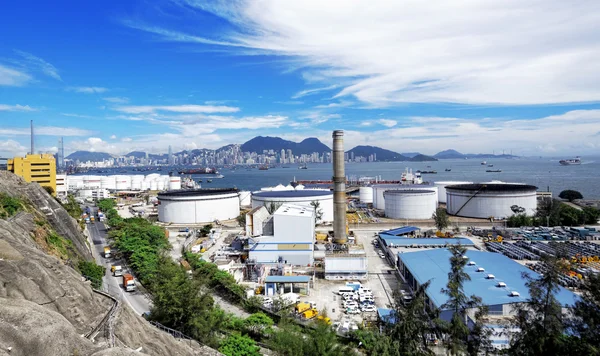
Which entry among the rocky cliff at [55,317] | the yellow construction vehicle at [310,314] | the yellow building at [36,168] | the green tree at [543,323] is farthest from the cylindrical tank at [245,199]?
the green tree at [543,323]

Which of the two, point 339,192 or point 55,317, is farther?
point 339,192

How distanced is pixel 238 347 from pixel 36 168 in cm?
3185

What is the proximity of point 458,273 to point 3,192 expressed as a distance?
13.7m

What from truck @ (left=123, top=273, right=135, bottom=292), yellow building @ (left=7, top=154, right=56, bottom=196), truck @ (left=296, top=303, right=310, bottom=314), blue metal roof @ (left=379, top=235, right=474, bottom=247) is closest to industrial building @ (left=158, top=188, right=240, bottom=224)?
yellow building @ (left=7, top=154, right=56, bottom=196)

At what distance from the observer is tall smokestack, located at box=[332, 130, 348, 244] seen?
64.4ft

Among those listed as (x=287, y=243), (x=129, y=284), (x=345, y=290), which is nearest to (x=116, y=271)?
(x=129, y=284)

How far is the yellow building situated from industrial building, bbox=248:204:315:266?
75.7 feet

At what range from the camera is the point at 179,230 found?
2503 centimetres

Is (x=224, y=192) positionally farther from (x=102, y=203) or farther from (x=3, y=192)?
(x=3, y=192)

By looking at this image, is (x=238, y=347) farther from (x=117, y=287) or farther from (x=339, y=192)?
(x=339, y=192)

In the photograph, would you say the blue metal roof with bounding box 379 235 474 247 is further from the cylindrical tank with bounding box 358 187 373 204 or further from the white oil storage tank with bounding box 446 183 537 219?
the cylindrical tank with bounding box 358 187 373 204

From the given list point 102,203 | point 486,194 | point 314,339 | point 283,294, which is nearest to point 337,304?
point 283,294

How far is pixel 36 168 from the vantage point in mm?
31828

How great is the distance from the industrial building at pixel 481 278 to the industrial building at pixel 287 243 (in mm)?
3925
